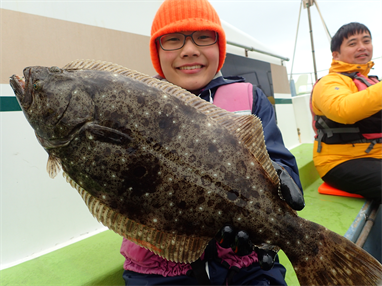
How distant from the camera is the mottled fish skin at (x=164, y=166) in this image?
1105 mm

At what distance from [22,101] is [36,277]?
161 cm

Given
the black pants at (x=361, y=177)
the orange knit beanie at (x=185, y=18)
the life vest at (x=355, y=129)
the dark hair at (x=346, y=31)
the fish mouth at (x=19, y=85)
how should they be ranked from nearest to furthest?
the fish mouth at (x=19, y=85), the orange knit beanie at (x=185, y=18), the black pants at (x=361, y=177), the life vest at (x=355, y=129), the dark hair at (x=346, y=31)

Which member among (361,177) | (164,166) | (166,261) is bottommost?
(361,177)

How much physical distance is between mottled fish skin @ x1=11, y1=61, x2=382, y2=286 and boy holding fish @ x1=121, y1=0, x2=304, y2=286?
0.62 feet

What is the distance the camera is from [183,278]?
4.96 ft

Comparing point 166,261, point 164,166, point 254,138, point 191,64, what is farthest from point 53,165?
point 191,64

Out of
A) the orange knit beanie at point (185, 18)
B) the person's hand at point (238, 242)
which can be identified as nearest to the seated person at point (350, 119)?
the orange knit beanie at point (185, 18)

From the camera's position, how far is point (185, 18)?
71.3 inches

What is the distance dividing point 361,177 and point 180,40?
2970 millimetres

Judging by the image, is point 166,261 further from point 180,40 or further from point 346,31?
point 346,31

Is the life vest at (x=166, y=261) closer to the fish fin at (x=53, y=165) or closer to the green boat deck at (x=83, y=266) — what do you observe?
the green boat deck at (x=83, y=266)

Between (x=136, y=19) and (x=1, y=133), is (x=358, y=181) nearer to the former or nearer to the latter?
(x=136, y=19)

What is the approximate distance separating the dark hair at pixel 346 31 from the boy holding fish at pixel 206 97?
8.97ft

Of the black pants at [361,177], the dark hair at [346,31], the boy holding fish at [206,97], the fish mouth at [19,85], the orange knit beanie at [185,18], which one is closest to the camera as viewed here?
the fish mouth at [19,85]
